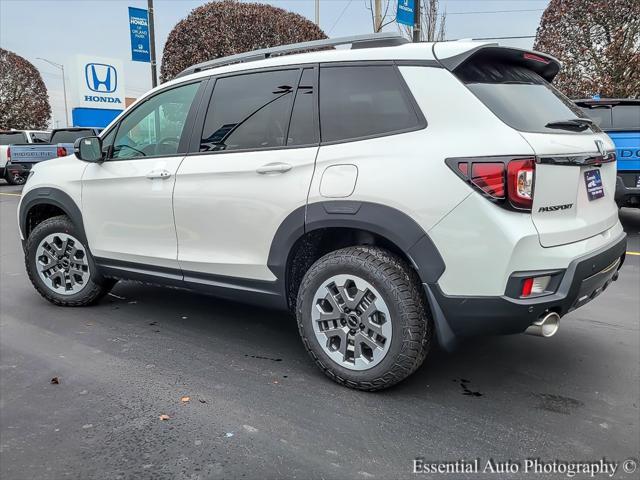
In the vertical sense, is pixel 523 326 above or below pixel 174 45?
below

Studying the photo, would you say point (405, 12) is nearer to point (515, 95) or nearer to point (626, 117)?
point (626, 117)

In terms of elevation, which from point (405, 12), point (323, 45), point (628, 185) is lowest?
point (628, 185)

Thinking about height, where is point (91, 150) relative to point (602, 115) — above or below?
below

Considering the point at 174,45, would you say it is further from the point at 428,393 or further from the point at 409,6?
the point at 428,393

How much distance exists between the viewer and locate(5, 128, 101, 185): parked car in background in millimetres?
15883

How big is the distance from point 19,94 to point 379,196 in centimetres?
3243

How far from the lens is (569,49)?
13117 millimetres

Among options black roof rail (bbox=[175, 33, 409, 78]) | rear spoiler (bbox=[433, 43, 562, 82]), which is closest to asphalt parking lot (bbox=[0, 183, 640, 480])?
rear spoiler (bbox=[433, 43, 562, 82])

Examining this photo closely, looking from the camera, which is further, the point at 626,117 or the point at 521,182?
the point at 626,117

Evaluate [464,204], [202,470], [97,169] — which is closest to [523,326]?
[464,204]

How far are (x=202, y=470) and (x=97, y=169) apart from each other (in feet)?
8.87

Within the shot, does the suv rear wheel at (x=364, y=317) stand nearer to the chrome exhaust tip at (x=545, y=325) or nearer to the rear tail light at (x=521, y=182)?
the chrome exhaust tip at (x=545, y=325)

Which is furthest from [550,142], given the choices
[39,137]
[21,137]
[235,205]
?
[21,137]

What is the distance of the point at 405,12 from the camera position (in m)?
12.0
